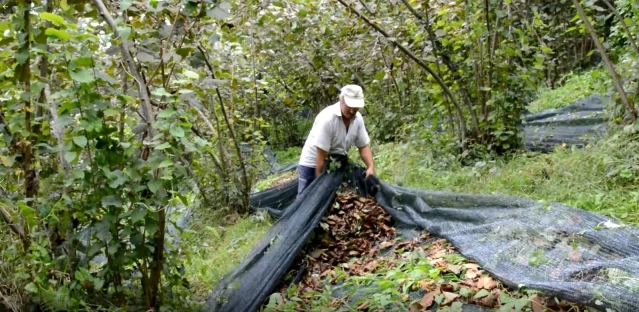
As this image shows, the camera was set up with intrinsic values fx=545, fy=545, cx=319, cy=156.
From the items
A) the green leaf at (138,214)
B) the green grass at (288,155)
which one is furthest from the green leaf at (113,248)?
the green grass at (288,155)

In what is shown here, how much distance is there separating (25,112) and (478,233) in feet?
7.87

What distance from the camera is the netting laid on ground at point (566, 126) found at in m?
5.13

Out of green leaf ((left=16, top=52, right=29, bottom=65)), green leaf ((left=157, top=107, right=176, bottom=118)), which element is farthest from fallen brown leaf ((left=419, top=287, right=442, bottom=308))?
green leaf ((left=16, top=52, right=29, bottom=65))

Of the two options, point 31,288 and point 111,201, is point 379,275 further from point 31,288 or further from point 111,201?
point 31,288

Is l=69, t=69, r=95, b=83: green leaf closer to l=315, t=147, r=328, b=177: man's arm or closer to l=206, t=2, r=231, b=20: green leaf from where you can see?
l=206, t=2, r=231, b=20: green leaf

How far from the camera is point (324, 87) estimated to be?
29.5ft

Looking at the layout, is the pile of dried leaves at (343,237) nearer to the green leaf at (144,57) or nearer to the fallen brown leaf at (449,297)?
the fallen brown leaf at (449,297)


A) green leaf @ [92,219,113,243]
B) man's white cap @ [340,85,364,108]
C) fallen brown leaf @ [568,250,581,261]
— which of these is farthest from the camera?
man's white cap @ [340,85,364,108]

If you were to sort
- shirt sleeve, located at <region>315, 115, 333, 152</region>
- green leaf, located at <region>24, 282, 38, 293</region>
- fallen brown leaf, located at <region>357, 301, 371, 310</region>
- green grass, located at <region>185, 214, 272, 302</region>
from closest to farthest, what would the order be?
green leaf, located at <region>24, 282, 38, 293</region>
fallen brown leaf, located at <region>357, 301, 371, 310</region>
green grass, located at <region>185, 214, 272, 302</region>
shirt sleeve, located at <region>315, 115, 333, 152</region>

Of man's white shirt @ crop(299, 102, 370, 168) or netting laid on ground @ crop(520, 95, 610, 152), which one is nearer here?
man's white shirt @ crop(299, 102, 370, 168)

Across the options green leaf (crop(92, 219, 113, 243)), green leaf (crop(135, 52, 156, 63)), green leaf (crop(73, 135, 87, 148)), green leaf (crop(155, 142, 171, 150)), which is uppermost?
green leaf (crop(135, 52, 156, 63))

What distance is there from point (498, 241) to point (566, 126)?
3322 millimetres

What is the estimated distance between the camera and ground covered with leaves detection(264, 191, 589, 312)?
253cm

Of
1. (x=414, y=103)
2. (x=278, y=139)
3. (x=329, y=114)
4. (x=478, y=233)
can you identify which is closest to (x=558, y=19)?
(x=414, y=103)
